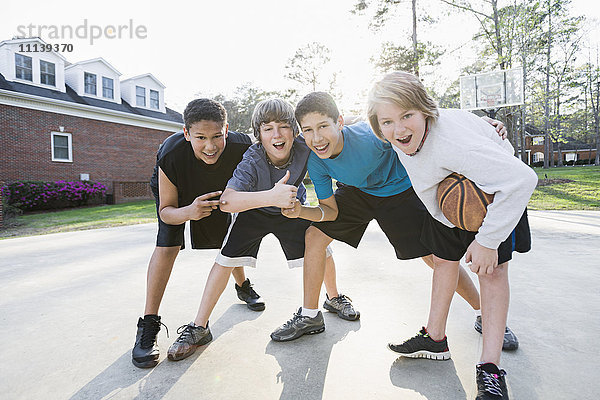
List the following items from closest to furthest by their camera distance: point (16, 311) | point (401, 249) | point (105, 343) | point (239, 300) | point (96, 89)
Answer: point (105, 343) < point (401, 249) < point (16, 311) < point (239, 300) < point (96, 89)

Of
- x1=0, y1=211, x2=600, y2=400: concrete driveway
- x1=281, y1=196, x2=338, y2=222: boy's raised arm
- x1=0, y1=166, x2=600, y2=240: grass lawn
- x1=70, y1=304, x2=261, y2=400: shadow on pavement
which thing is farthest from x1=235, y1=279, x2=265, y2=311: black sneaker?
x1=0, y1=166, x2=600, y2=240: grass lawn

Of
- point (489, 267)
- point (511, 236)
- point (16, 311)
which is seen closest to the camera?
point (489, 267)

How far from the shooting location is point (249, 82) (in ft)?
119

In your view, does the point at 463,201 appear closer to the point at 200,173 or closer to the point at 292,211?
the point at 292,211

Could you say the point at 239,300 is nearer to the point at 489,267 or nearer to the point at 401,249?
the point at 401,249

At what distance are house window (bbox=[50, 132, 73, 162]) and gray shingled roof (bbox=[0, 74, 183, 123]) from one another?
1.59 m

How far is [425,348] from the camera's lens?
1880 millimetres

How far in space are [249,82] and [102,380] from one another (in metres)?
36.8

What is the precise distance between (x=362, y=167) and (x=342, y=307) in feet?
3.15

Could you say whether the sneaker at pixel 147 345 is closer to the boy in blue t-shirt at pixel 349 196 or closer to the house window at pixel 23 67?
the boy in blue t-shirt at pixel 349 196

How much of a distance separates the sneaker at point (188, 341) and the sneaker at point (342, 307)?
2.82ft

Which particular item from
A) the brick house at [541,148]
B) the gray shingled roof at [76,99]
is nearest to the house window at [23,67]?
the gray shingled roof at [76,99]

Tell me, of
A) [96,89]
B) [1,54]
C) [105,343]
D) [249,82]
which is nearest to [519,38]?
[105,343]

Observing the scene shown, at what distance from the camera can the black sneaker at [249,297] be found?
2.66 metres
